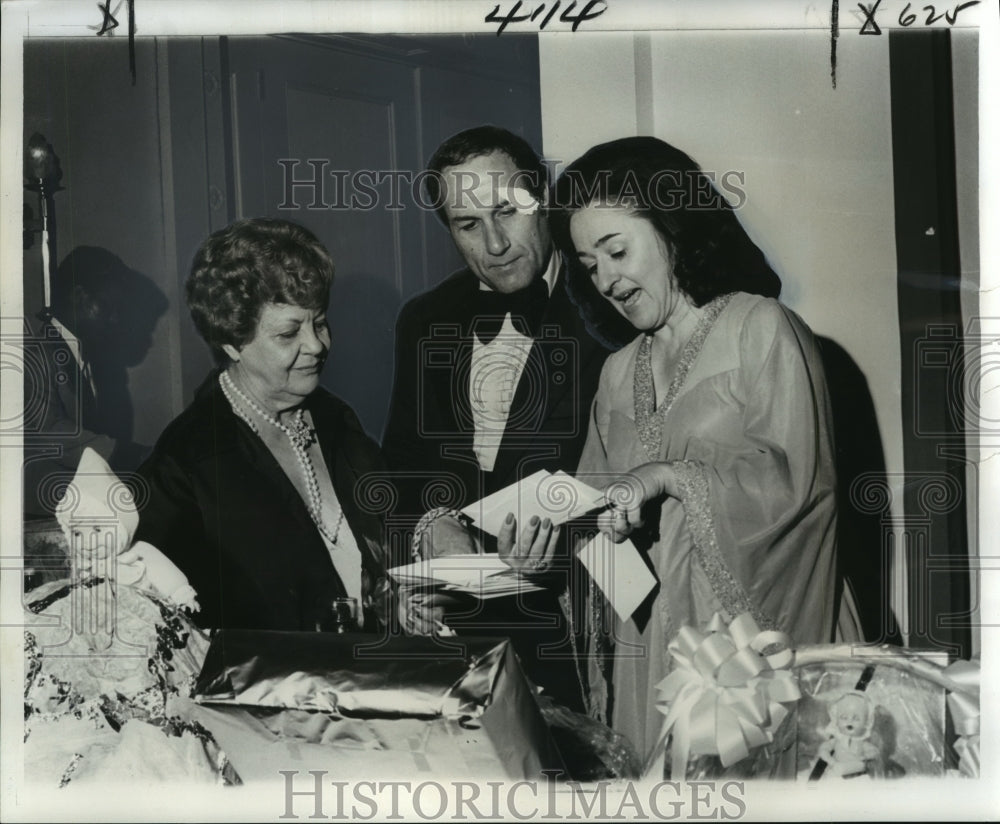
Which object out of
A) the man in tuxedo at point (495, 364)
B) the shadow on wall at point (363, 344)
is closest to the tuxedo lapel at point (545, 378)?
the man in tuxedo at point (495, 364)

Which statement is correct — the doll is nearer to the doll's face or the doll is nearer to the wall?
the doll's face

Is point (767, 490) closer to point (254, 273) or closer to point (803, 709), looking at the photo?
point (803, 709)

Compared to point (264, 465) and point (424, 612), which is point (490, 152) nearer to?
point (264, 465)

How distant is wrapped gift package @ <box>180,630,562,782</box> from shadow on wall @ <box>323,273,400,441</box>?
2.11ft

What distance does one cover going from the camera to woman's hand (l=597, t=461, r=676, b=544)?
115 inches

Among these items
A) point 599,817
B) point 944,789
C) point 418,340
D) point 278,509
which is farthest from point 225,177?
point 944,789

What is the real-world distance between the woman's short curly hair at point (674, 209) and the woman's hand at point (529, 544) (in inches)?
26.8

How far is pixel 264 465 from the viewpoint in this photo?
296 centimetres

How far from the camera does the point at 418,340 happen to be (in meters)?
2.95

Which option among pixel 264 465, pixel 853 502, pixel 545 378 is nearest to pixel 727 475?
pixel 853 502

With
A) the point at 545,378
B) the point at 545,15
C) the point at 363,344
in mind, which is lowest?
the point at 545,378

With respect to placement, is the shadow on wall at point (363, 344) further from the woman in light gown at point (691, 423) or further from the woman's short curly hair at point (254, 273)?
the woman in light gown at point (691, 423)

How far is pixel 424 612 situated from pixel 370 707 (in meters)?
0.30

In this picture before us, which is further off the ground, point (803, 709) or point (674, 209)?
point (674, 209)
